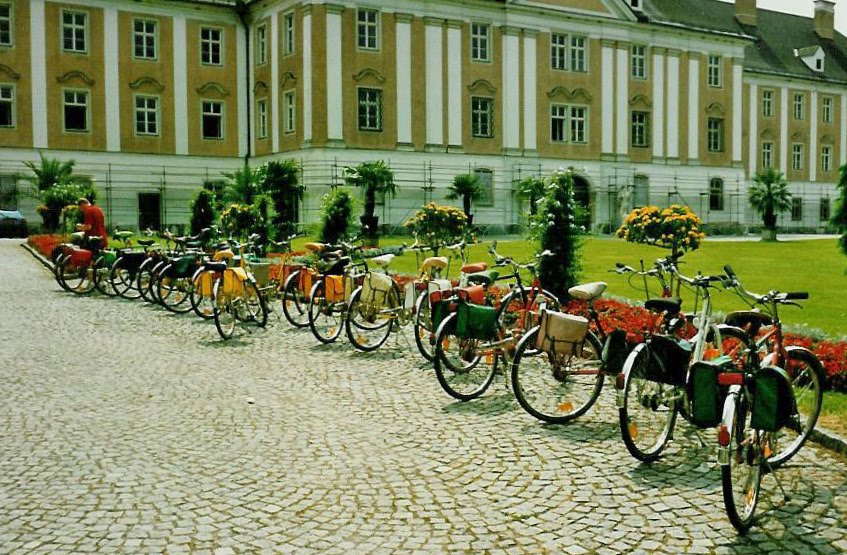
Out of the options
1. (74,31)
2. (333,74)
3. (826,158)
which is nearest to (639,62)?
(333,74)

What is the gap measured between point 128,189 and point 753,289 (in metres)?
31.9

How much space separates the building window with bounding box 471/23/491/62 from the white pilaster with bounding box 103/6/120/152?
16315 mm

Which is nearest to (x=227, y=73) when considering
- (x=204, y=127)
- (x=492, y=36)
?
(x=204, y=127)

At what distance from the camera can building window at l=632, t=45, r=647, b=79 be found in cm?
4859

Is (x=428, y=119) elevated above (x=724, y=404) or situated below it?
above

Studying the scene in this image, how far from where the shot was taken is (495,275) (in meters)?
10.6

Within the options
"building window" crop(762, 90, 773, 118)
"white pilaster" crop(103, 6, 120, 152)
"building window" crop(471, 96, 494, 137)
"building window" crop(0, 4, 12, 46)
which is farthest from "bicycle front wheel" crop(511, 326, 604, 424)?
"building window" crop(762, 90, 773, 118)

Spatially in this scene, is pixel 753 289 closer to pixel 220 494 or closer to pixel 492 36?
pixel 220 494

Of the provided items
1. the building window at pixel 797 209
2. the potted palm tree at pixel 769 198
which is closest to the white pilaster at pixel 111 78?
the potted palm tree at pixel 769 198

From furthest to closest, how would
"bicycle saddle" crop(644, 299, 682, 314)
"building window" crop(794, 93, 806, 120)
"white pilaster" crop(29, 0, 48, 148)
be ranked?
"building window" crop(794, 93, 806, 120), "white pilaster" crop(29, 0, 48, 148), "bicycle saddle" crop(644, 299, 682, 314)

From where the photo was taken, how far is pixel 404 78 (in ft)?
135

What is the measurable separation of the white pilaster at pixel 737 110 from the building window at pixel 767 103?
6.35 meters

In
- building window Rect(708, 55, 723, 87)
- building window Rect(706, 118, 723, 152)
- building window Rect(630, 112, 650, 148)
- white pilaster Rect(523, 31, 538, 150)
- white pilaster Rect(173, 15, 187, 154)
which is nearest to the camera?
white pilaster Rect(173, 15, 187, 154)

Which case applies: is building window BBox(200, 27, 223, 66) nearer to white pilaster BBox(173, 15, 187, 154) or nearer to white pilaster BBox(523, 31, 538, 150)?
white pilaster BBox(173, 15, 187, 154)
